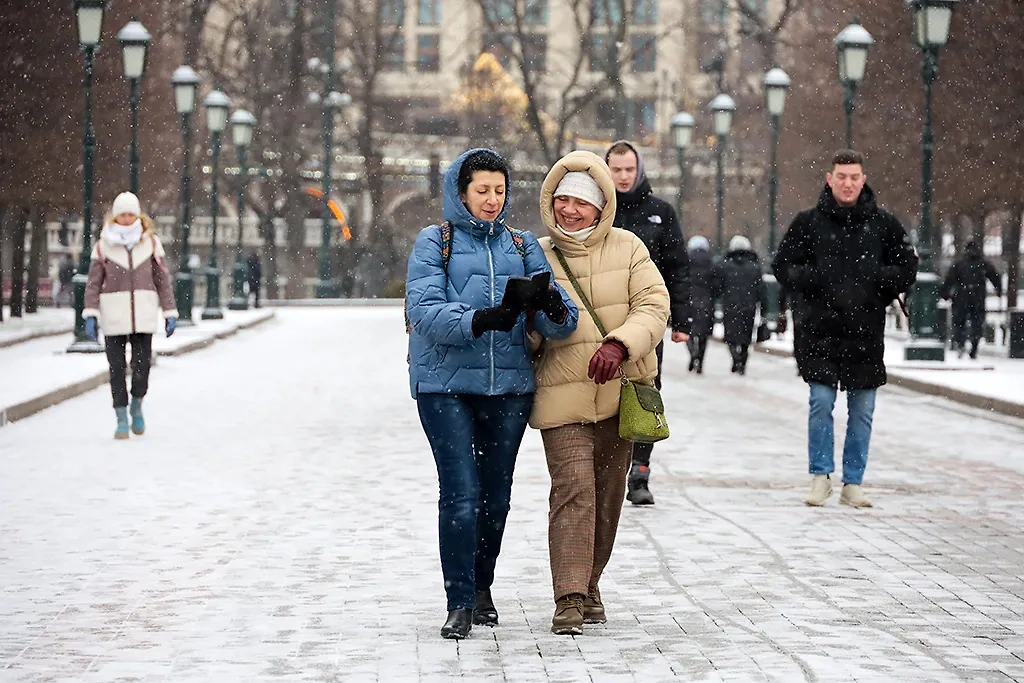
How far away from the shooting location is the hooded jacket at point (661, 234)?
10.2 meters

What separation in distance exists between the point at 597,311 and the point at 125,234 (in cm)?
830

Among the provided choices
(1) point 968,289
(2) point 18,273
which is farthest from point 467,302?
(2) point 18,273

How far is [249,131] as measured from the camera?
4500 cm

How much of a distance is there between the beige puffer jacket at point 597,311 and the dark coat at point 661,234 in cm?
300

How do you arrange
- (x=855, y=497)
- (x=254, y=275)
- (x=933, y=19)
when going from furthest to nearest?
(x=254, y=275) < (x=933, y=19) < (x=855, y=497)

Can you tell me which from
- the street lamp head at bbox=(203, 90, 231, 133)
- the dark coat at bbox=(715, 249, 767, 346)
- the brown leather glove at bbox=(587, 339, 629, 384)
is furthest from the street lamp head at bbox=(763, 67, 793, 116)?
the brown leather glove at bbox=(587, 339, 629, 384)

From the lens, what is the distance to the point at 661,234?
33.9ft

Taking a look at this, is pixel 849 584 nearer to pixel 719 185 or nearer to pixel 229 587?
pixel 229 587

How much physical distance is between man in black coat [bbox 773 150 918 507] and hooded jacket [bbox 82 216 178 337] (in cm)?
558

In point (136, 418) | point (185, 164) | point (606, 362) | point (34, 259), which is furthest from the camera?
point (34, 259)

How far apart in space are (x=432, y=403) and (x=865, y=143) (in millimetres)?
36410

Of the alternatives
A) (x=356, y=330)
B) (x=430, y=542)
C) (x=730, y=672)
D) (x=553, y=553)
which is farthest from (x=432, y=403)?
(x=356, y=330)

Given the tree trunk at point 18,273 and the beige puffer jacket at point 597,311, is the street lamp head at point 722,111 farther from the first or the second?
the beige puffer jacket at point 597,311

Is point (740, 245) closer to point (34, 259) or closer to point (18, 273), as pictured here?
point (18, 273)
